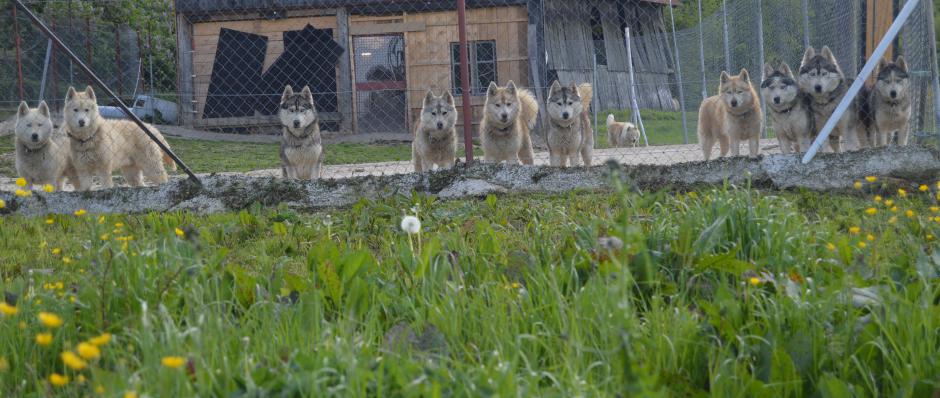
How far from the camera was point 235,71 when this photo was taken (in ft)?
61.1

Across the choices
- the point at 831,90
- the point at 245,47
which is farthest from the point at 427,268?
the point at 245,47

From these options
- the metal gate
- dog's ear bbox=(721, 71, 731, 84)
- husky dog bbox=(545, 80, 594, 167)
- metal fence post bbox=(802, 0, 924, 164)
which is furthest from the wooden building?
metal fence post bbox=(802, 0, 924, 164)

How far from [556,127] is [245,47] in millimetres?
10695

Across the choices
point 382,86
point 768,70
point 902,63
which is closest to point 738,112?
point 768,70

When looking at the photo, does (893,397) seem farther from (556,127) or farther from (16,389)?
(556,127)

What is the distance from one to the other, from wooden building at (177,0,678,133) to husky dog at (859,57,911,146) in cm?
911

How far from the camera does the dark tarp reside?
18375 millimetres

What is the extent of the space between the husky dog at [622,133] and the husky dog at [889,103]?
733cm

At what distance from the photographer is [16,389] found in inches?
87.0

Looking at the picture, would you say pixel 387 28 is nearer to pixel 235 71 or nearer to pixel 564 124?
pixel 235 71

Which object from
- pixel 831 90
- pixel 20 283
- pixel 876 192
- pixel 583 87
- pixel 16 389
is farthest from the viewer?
pixel 583 87

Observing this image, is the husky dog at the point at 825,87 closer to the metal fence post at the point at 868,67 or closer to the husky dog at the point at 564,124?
the metal fence post at the point at 868,67

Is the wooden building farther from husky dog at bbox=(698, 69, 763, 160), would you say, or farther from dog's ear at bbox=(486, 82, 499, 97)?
dog's ear at bbox=(486, 82, 499, 97)

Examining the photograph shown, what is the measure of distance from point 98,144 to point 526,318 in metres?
7.89
